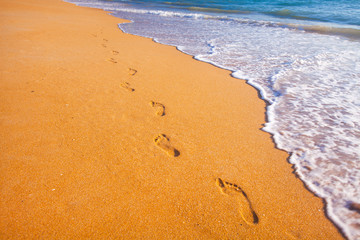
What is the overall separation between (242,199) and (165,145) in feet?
3.05

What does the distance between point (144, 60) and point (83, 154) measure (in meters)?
3.01

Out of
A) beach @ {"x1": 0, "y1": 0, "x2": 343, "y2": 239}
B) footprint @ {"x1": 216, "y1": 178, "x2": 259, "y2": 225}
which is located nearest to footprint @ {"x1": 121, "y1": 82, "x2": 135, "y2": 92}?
beach @ {"x1": 0, "y1": 0, "x2": 343, "y2": 239}

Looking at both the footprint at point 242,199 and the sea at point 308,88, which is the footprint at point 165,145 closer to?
the footprint at point 242,199

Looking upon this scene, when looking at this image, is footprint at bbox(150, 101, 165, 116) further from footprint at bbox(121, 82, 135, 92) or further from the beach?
footprint at bbox(121, 82, 135, 92)

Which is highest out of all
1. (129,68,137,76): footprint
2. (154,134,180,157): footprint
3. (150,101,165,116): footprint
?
(129,68,137,76): footprint

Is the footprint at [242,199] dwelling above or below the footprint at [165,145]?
below

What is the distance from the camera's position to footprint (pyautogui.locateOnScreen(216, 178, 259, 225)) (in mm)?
1643

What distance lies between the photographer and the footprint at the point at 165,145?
2182 millimetres

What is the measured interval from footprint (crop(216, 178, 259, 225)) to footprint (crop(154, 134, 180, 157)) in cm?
52

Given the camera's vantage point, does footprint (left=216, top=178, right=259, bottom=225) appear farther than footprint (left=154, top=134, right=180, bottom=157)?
No

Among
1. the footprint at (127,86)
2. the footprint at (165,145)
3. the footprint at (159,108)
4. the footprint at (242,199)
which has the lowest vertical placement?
the footprint at (242,199)

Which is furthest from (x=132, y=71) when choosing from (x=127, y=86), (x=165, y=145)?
(x=165, y=145)

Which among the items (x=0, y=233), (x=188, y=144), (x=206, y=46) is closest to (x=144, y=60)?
(x=206, y=46)

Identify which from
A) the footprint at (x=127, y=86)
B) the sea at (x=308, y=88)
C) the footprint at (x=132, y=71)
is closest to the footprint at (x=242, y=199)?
the sea at (x=308, y=88)
